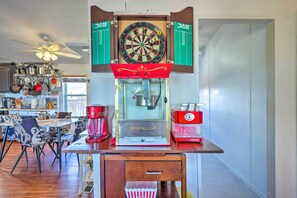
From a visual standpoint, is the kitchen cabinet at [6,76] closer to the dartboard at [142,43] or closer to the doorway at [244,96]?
the doorway at [244,96]

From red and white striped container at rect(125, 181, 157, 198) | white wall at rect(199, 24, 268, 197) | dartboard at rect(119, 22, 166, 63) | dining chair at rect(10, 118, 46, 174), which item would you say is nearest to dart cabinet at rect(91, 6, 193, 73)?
dartboard at rect(119, 22, 166, 63)

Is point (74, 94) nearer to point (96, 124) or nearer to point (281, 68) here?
point (96, 124)

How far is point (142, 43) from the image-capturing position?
170cm

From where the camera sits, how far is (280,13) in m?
1.90

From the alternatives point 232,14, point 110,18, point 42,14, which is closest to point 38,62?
point 42,14

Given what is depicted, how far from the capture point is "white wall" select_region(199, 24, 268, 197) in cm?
235

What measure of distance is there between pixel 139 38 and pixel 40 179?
2684mm

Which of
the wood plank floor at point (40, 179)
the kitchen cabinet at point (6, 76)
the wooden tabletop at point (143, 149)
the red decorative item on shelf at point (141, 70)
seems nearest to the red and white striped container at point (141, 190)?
the wooden tabletop at point (143, 149)

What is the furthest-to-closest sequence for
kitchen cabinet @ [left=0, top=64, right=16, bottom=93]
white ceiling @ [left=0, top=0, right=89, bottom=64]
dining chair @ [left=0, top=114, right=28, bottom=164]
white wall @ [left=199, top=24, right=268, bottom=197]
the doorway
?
kitchen cabinet @ [left=0, top=64, right=16, bottom=93] < dining chair @ [left=0, top=114, right=28, bottom=164] < white ceiling @ [left=0, top=0, right=89, bottom=64] < white wall @ [left=199, top=24, right=268, bottom=197] < the doorway

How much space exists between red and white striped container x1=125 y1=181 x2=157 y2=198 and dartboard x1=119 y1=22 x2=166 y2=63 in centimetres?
98

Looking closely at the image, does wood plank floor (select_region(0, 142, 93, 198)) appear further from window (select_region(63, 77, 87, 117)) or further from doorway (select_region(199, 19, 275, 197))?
window (select_region(63, 77, 87, 117))

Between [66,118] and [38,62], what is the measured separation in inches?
93.7

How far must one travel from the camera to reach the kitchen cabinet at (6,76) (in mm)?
5555

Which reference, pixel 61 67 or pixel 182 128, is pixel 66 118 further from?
pixel 182 128
